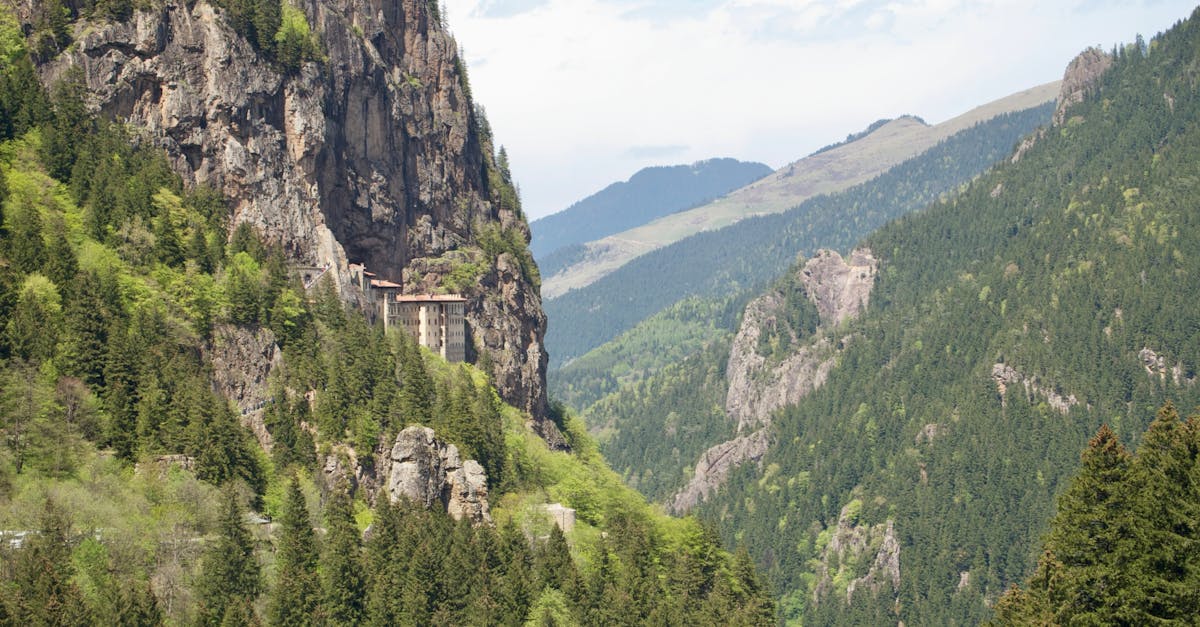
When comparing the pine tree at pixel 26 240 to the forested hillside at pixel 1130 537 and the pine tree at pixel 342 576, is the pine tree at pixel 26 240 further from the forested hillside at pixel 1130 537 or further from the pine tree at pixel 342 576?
the forested hillside at pixel 1130 537

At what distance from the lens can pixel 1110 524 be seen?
2539 inches

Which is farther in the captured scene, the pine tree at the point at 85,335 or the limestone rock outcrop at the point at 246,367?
the limestone rock outcrop at the point at 246,367

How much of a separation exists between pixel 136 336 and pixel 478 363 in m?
52.5

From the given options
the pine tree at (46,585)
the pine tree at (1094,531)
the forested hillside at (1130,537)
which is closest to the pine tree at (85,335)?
the pine tree at (46,585)

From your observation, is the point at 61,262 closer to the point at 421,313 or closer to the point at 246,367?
the point at 246,367

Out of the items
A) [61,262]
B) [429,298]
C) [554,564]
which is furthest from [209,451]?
[429,298]

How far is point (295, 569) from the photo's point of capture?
98750 mm

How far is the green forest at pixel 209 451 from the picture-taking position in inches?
3666

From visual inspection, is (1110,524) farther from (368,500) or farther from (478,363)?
(478,363)

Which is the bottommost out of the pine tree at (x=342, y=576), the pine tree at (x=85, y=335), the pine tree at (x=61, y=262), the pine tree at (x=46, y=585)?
the pine tree at (x=342, y=576)

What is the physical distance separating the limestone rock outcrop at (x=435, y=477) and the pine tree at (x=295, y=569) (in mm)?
10567

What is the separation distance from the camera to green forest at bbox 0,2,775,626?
306 ft

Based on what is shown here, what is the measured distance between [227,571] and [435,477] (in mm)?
25317

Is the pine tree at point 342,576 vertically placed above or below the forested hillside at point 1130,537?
below
